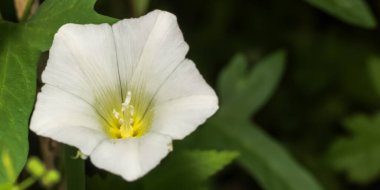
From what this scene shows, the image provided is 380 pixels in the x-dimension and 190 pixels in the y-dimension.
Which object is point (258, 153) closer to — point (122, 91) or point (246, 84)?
point (246, 84)

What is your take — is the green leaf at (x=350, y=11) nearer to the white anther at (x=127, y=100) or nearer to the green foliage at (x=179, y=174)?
the green foliage at (x=179, y=174)

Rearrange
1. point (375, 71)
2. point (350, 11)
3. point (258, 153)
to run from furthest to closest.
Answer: point (375, 71) < point (258, 153) < point (350, 11)

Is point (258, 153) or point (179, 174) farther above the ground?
point (179, 174)

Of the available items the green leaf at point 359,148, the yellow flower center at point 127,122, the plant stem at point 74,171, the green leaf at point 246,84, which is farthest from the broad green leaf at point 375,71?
the plant stem at point 74,171

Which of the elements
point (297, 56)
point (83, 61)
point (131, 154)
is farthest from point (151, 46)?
point (297, 56)

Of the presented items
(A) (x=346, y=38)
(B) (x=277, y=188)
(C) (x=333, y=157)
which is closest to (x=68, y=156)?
(B) (x=277, y=188)

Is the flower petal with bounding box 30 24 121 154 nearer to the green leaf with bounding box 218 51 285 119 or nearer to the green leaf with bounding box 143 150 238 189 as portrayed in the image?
the green leaf with bounding box 143 150 238 189

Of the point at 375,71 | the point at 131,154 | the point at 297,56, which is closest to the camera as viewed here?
the point at 131,154

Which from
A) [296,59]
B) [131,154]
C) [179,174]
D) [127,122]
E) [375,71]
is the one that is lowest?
[296,59]
